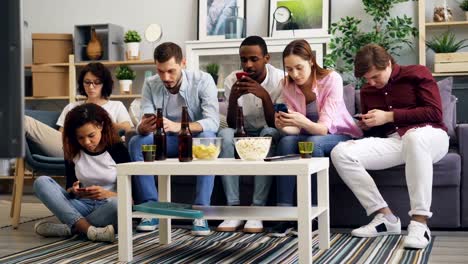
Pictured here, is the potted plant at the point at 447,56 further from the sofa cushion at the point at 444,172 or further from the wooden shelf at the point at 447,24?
the sofa cushion at the point at 444,172

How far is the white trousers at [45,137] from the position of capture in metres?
3.57

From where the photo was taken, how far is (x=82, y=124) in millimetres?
2895

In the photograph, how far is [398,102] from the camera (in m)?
2.96

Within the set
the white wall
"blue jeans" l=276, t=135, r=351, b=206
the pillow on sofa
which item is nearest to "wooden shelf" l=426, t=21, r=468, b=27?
the white wall

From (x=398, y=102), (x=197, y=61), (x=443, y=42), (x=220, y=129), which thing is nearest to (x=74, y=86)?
(x=197, y=61)

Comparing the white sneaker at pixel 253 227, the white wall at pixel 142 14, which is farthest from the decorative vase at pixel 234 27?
the white sneaker at pixel 253 227

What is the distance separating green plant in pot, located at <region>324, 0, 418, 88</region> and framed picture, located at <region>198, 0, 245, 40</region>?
0.87m

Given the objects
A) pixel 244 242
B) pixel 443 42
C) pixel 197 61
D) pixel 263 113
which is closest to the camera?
pixel 244 242

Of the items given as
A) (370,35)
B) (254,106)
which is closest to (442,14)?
(370,35)

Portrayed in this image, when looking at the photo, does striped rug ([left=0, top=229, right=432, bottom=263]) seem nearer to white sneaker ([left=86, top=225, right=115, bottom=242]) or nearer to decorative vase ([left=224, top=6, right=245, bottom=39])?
white sneaker ([left=86, top=225, right=115, bottom=242])

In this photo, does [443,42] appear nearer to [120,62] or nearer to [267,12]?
[267,12]

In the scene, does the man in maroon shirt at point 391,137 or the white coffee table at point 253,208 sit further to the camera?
the man in maroon shirt at point 391,137

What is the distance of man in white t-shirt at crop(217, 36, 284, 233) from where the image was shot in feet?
10.1

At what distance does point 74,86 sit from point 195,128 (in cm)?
291
